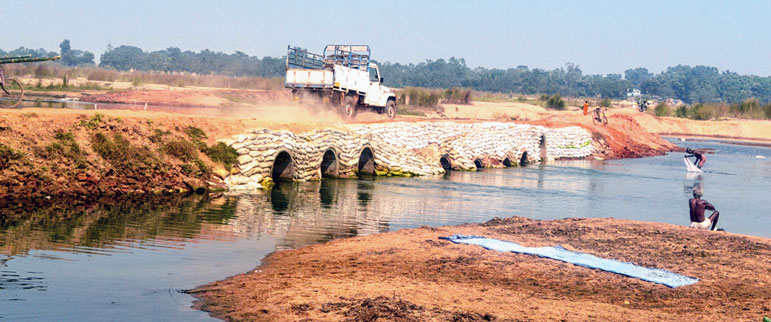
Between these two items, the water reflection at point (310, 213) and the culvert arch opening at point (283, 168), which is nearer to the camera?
the water reflection at point (310, 213)

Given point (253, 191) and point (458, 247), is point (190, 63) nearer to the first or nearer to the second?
point (253, 191)

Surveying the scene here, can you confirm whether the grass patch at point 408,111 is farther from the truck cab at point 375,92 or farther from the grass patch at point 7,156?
the grass patch at point 7,156

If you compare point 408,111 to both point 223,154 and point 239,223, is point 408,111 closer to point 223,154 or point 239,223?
point 223,154

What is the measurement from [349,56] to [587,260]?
25332mm

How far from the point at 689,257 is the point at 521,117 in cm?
6187

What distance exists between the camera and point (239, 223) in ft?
53.2

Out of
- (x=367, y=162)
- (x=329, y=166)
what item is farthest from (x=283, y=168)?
(x=367, y=162)

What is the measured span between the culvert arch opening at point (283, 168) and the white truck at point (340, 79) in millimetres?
9191

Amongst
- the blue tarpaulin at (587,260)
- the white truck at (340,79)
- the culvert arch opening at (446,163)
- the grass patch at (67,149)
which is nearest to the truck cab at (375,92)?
the white truck at (340,79)

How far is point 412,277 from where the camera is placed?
35.1 ft

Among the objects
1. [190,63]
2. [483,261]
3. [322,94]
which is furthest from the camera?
[190,63]

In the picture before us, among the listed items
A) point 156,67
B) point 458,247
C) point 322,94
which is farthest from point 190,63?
point 458,247

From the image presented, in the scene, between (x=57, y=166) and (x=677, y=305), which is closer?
(x=677, y=305)

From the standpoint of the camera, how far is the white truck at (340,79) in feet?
110
